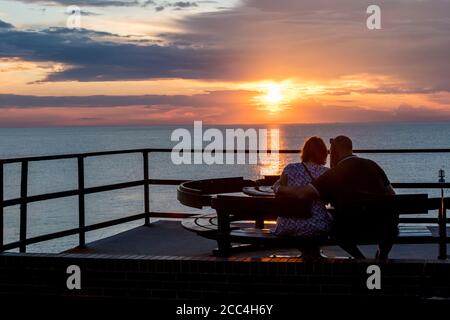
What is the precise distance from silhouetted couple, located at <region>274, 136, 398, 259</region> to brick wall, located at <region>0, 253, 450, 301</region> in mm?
570

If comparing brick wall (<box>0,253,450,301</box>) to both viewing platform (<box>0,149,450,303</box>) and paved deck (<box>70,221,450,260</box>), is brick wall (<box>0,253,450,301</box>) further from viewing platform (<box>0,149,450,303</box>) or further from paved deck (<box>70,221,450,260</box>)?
paved deck (<box>70,221,450,260</box>)

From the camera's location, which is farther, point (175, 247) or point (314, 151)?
A: point (175, 247)

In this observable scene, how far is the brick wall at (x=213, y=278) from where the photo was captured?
567cm

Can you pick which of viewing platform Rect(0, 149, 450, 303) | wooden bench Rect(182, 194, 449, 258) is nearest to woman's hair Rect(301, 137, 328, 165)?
wooden bench Rect(182, 194, 449, 258)

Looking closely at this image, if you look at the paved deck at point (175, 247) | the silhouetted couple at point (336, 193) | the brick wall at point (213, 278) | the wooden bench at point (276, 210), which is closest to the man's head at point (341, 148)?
the silhouetted couple at point (336, 193)

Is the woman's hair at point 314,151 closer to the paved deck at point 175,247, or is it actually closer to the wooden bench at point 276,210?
the wooden bench at point 276,210

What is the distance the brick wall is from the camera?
5.67 meters

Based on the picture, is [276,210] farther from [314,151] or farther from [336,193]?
[314,151]

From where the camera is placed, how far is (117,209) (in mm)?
52500

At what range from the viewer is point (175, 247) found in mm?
8961

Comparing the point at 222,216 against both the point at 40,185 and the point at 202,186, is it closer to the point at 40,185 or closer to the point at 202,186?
the point at 202,186

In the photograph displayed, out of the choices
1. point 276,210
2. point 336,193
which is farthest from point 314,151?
point 276,210

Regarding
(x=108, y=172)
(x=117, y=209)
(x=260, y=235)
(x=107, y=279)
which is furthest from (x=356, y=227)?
(x=108, y=172)

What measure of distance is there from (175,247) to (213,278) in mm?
3116
